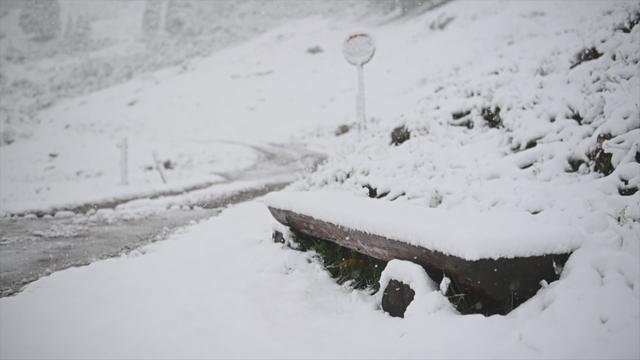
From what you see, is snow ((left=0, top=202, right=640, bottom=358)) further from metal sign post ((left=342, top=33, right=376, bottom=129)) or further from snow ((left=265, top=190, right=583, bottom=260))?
metal sign post ((left=342, top=33, right=376, bottom=129))

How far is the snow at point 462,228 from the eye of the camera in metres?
2.96

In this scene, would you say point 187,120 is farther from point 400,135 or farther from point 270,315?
point 270,315

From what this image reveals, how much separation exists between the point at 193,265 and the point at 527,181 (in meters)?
4.32

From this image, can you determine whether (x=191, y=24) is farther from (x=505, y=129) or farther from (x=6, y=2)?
(x=505, y=129)

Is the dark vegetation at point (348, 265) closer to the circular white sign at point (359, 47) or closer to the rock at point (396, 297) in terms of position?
the rock at point (396, 297)

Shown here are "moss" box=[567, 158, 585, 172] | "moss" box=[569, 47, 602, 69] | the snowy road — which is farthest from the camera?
"moss" box=[569, 47, 602, 69]

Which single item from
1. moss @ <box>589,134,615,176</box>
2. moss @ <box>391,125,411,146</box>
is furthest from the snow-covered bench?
moss @ <box>391,125,411,146</box>

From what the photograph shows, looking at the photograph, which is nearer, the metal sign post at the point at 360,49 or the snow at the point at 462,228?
the snow at the point at 462,228

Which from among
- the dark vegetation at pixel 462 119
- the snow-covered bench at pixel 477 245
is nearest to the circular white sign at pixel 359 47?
the dark vegetation at pixel 462 119

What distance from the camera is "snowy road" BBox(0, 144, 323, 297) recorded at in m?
6.45

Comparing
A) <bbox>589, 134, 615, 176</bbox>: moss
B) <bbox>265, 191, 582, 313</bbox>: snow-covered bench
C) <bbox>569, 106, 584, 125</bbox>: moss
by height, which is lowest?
<bbox>265, 191, 582, 313</bbox>: snow-covered bench

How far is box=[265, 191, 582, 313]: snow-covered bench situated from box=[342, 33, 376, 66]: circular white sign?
723cm

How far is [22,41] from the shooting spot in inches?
2484

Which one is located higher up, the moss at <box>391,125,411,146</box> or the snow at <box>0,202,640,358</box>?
the moss at <box>391,125,411,146</box>
